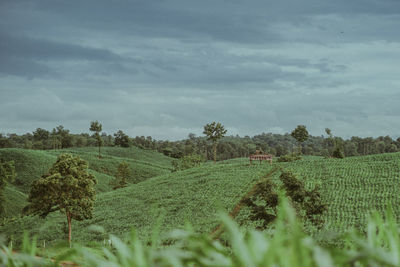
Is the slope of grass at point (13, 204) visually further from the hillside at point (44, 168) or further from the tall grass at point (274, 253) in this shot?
the tall grass at point (274, 253)

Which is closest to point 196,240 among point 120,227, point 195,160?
point 120,227

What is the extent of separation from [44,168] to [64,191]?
6593 cm

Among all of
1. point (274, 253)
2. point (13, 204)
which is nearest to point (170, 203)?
point (13, 204)

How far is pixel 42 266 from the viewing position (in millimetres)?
1623

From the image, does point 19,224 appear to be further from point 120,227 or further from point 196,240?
point 196,240

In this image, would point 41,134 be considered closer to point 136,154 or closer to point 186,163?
point 136,154

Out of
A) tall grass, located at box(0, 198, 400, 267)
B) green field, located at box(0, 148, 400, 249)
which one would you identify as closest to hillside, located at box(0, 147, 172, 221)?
green field, located at box(0, 148, 400, 249)

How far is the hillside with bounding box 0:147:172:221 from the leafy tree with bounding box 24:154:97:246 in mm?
33025

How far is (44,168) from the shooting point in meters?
99.4

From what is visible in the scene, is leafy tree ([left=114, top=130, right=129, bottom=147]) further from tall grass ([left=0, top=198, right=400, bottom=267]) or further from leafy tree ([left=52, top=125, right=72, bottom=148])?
tall grass ([left=0, top=198, right=400, bottom=267])

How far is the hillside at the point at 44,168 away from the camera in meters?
75.4

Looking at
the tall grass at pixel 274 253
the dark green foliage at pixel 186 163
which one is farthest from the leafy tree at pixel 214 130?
the tall grass at pixel 274 253

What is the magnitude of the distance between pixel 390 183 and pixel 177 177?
37.2m

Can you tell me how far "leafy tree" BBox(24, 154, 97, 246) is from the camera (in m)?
37.5
